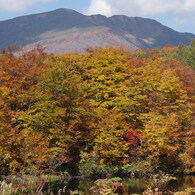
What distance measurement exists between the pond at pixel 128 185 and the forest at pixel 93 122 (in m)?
1.48

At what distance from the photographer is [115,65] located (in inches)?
1464

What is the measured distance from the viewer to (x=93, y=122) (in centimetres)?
3047

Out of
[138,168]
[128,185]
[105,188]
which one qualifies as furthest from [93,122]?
[105,188]

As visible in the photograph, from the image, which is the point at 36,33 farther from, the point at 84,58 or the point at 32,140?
the point at 32,140

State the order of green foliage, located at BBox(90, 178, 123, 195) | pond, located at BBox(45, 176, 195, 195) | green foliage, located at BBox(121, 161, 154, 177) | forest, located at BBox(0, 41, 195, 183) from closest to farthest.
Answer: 1. green foliage, located at BBox(90, 178, 123, 195)
2. pond, located at BBox(45, 176, 195, 195)
3. forest, located at BBox(0, 41, 195, 183)
4. green foliage, located at BBox(121, 161, 154, 177)

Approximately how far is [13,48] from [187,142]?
2552 centimetres

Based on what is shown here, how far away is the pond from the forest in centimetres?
148

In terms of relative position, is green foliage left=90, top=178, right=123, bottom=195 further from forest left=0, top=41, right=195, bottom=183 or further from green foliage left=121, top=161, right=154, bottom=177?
forest left=0, top=41, right=195, bottom=183

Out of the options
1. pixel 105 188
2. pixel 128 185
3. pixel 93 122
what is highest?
pixel 93 122

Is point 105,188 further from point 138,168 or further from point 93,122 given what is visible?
point 93,122

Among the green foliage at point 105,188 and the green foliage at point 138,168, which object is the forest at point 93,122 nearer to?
the green foliage at point 138,168

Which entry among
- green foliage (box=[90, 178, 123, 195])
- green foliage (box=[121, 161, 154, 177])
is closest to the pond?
green foliage (box=[90, 178, 123, 195])

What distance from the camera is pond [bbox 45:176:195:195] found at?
72.4ft

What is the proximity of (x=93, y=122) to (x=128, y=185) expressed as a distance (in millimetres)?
8536
